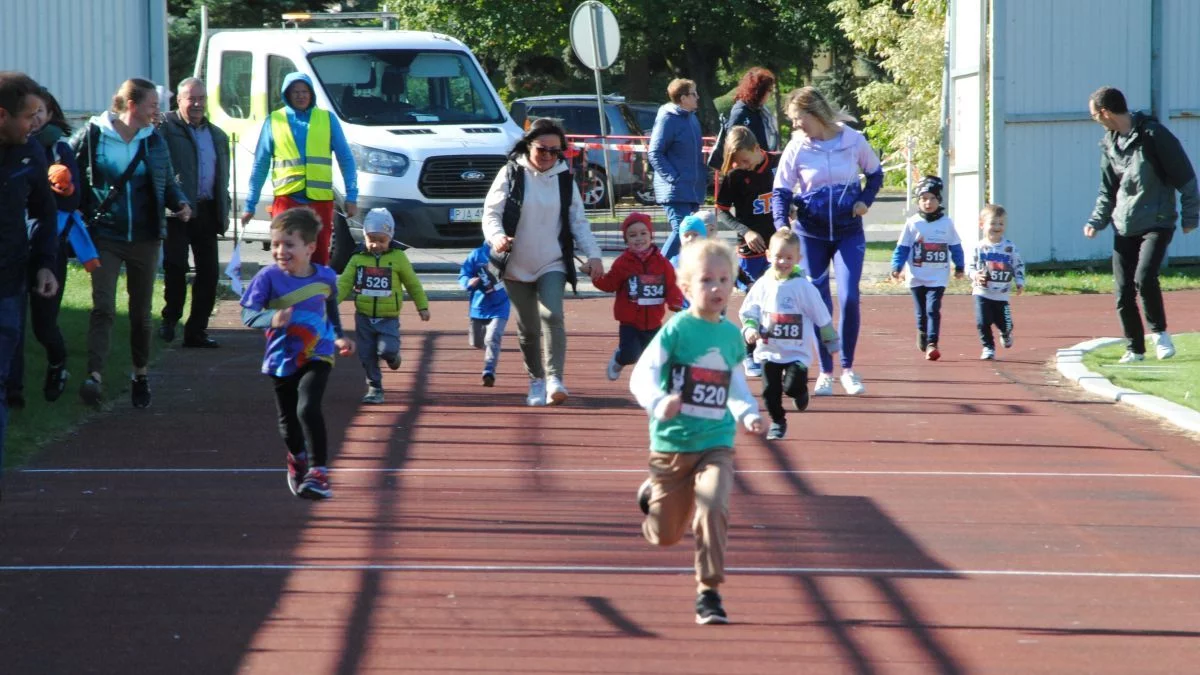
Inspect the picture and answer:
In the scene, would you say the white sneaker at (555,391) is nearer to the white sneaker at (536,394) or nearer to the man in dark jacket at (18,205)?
the white sneaker at (536,394)

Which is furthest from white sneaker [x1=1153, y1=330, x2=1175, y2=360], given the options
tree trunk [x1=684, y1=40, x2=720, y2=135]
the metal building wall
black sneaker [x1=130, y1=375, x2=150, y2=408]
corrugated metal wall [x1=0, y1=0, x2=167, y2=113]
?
tree trunk [x1=684, y1=40, x2=720, y2=135]

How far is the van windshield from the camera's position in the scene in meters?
19.4

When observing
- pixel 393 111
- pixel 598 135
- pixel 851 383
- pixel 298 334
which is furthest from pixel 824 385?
pixel 598 135

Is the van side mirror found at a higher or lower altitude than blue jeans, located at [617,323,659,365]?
higher

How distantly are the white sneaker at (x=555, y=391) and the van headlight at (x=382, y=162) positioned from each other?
8.00 meters

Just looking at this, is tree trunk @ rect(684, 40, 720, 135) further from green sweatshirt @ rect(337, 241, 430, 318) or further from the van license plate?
green sweatshirt @ rect(337, 241, 430, 318)

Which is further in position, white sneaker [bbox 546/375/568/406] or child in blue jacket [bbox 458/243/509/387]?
child in blue jacket [bbox 458/243/509/387]

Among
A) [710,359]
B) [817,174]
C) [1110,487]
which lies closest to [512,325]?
[817,174]

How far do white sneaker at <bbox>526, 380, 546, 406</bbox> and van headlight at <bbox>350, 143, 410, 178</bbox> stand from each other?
25.9 feet

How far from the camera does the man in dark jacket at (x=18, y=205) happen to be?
755 centimetres

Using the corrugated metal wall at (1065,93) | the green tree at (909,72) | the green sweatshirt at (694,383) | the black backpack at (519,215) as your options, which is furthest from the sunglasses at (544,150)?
the green tree at (909,72)

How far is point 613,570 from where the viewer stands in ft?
22.9

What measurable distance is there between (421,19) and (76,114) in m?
32.2

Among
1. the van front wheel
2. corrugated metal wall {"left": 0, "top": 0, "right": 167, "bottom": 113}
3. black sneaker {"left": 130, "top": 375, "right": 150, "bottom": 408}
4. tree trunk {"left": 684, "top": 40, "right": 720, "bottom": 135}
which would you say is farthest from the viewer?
tree trunk {"left": 684, "top": 40, "right": 720, "bottom": 135}
